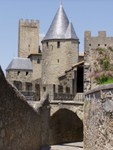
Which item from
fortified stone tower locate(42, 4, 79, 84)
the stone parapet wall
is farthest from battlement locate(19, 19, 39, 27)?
the stone parapet wall

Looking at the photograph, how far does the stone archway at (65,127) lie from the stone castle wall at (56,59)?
27.8 feet

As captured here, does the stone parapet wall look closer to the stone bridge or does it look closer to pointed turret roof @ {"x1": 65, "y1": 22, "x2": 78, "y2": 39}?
the stone bridge

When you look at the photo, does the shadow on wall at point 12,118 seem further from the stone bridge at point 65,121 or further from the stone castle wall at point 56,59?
the stone castle wall at point 56,59

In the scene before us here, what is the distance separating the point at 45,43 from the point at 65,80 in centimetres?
467

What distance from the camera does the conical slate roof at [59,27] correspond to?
4053cm

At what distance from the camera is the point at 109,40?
104 ft

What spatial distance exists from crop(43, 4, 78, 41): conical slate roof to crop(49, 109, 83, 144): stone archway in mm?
11538

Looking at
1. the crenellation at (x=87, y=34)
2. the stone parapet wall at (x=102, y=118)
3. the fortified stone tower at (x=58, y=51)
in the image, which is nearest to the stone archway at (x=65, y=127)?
the crenellation at (x=87, y=34)

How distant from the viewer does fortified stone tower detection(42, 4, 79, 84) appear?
129 feet

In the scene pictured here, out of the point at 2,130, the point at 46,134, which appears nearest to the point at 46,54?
the point at 46,134

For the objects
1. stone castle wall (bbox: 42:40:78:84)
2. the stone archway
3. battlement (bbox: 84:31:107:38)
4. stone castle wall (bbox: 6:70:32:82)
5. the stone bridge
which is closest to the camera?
the stone bridge

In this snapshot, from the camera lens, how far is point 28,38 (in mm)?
56281

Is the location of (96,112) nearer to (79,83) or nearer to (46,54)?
(79,83)

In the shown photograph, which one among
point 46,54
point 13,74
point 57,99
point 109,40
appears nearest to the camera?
point 57,99
